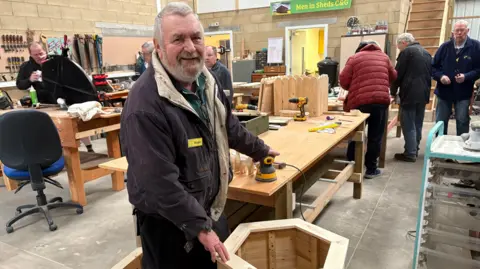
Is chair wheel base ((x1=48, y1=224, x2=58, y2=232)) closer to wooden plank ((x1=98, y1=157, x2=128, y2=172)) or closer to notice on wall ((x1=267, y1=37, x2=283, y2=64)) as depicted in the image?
wooden plank ((x1=98, y1=157, x2=128, y2=172))

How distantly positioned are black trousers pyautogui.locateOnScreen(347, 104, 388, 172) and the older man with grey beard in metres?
2.61

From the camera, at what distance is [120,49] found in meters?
7.46

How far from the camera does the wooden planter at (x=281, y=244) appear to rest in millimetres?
1674

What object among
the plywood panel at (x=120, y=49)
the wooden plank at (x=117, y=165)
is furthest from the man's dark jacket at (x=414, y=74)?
the plywood panel at (x=120, y=49)

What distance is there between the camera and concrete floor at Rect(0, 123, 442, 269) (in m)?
2.56

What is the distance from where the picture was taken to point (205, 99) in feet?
4.86

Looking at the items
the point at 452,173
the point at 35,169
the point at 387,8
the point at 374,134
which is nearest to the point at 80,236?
the point at 35,169

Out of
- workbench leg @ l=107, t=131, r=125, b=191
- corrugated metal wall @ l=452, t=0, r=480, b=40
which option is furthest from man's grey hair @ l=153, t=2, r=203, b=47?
corrugated metal wall @ l=452, t=0, r=480, b=40

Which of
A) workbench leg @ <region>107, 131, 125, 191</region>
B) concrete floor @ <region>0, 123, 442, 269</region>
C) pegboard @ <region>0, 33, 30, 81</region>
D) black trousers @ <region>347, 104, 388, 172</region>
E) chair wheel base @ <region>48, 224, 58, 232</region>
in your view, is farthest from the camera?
pegboard @ <region>0, 33, 30, 81</region>

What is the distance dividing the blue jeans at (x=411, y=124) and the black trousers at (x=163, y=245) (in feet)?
12.1

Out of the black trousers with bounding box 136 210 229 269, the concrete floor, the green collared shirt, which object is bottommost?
the concrete floor

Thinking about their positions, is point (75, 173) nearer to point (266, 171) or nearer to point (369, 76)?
point (266, 171)

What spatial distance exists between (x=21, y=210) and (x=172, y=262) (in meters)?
2.67

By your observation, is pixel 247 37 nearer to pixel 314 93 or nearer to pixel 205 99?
pixel 314 93
